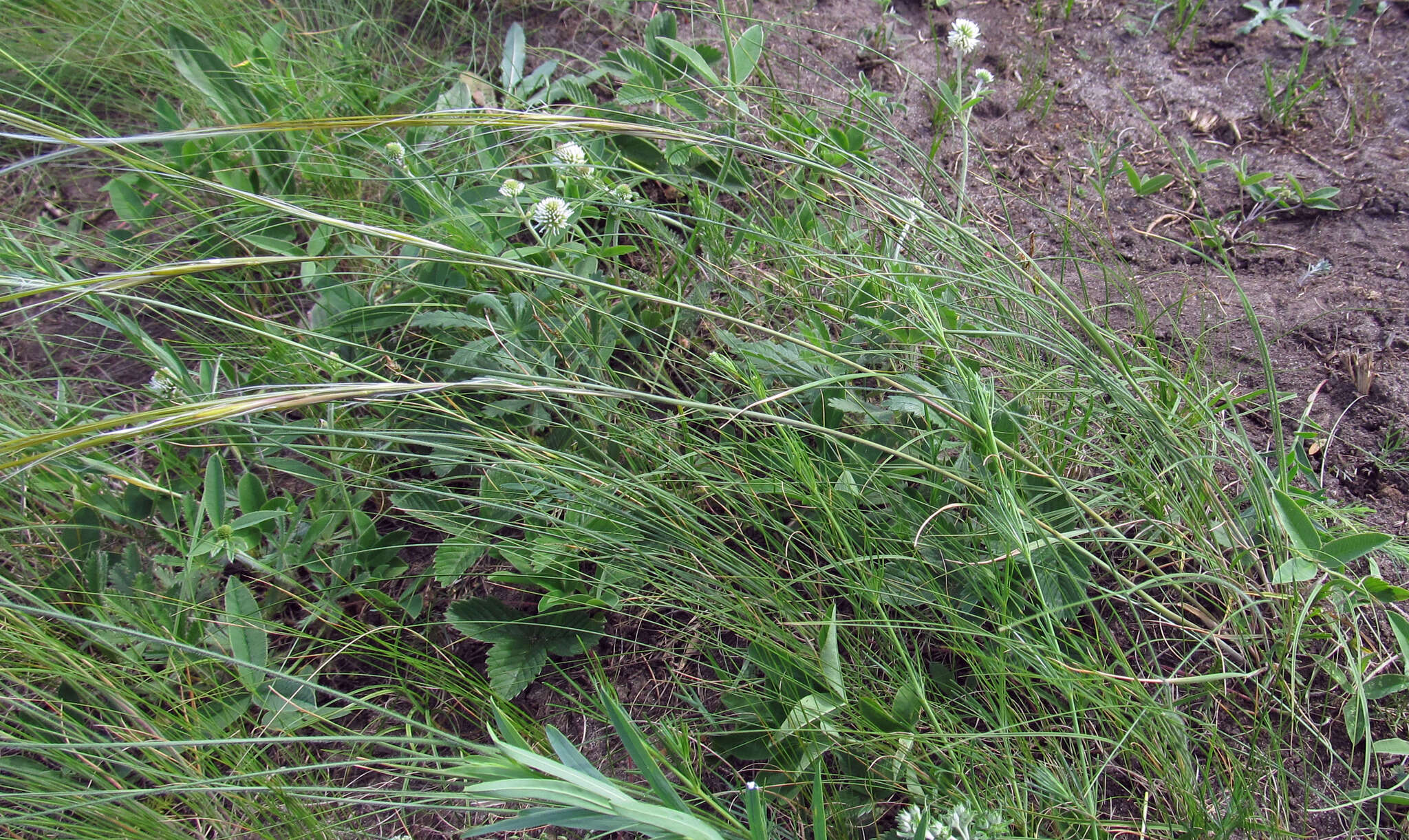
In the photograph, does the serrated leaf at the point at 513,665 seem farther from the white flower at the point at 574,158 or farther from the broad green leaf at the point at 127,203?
the broad green leaf at the point at 127,203

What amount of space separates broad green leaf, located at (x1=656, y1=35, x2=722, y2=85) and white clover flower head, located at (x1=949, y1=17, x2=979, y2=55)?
52 centimetres

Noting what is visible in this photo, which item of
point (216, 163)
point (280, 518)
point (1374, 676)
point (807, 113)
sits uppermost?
point (807, 113)

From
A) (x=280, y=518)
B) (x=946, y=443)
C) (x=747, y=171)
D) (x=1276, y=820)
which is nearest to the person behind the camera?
(x=1276, y=820)

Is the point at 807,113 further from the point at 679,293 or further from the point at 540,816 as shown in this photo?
the point at 540,816

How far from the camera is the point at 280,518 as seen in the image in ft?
4.64

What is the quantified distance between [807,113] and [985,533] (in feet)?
3.03

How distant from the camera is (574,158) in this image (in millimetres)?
1546

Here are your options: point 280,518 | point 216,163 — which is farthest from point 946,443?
point 216,163

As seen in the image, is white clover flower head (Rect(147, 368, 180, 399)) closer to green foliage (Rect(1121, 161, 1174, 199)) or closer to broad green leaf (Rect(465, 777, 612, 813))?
broad green leaf (Rect(465, 777, 612, 813))

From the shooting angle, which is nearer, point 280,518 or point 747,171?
point 280,518

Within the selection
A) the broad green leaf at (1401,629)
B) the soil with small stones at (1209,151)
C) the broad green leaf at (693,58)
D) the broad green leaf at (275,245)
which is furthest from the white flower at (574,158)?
the broad green leaf at (1401,629)

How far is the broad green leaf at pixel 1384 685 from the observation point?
1.09 metres

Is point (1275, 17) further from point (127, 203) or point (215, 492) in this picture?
point (127, 203)

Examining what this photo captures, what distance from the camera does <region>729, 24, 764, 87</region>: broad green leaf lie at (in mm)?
1729
